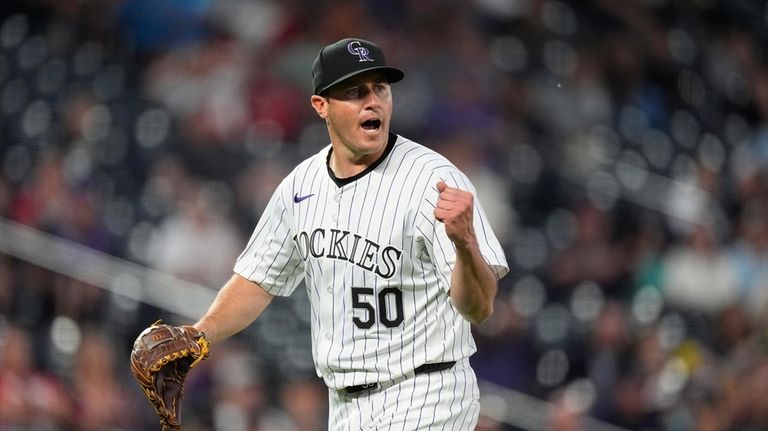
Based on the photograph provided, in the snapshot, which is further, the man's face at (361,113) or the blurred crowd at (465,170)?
the blurred crowd at (465,170)

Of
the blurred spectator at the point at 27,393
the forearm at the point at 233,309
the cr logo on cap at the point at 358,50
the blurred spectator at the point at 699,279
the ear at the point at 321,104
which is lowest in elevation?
the blurred spectator at the point at 27,393

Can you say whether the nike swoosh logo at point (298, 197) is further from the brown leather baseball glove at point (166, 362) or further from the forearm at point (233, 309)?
the brown leather baseball glove at point (166, 362)

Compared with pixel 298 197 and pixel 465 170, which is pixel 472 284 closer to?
pixel 298 197

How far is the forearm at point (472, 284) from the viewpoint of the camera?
9.42 feet

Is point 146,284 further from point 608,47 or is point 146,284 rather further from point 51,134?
point 608,47

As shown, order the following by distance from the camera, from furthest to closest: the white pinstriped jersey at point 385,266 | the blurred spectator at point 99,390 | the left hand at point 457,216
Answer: the blurred spectator at point 99,390 → the white pinstriped jersey at point 385,266 → the left hand at point 457,216

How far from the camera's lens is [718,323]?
732 centimetres

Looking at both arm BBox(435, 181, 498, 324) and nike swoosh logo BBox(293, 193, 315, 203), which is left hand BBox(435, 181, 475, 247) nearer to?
arm BBox(435, 181, 498, 324)

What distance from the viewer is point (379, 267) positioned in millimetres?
3275

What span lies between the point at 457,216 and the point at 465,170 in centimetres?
460

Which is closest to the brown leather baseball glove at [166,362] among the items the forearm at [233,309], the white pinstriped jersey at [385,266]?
the forearm at [233,309]

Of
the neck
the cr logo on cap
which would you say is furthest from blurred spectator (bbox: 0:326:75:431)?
the cr logo on cap

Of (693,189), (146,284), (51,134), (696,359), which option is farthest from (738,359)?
(51,134)

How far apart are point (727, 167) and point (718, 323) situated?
1213 millimetres
